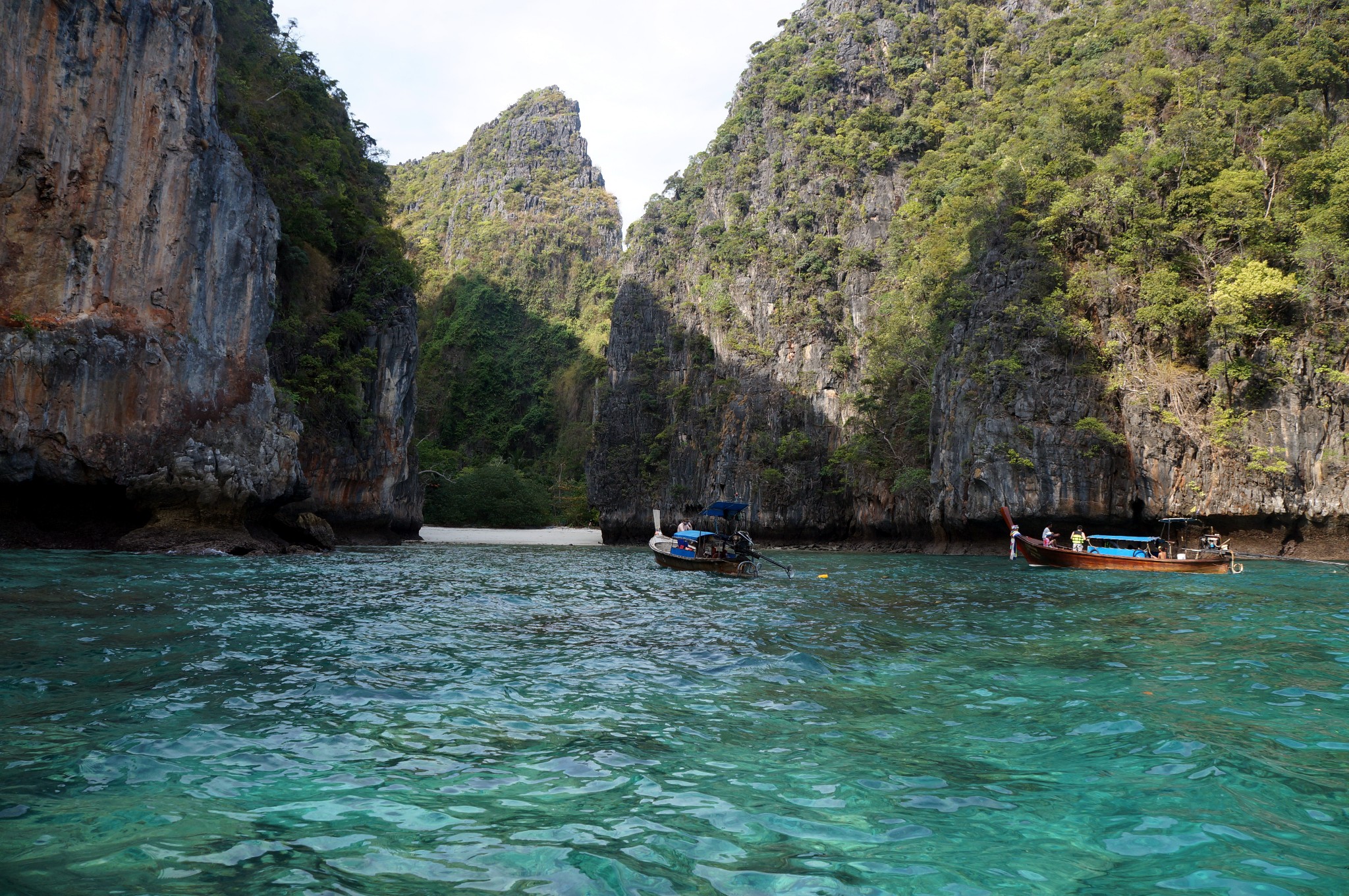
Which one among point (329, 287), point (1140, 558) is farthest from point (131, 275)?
point (1140, 558)

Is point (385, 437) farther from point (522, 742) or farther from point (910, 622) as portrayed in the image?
point (522, 742)

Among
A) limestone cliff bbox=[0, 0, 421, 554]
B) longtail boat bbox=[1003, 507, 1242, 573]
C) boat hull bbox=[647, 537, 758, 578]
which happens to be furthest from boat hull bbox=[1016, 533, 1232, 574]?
limestone cliff bbox=[0, 0, 421, 554]

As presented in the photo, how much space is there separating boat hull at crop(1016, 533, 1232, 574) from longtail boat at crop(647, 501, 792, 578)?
28.1ft

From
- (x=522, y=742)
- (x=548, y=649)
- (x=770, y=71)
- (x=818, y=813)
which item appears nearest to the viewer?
(x=818, y=813)

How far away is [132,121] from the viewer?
862 inches

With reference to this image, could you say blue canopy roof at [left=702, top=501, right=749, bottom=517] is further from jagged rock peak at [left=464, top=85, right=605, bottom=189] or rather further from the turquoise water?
jagged rock peak at [left=464, top=85, right=605, bottom=189]

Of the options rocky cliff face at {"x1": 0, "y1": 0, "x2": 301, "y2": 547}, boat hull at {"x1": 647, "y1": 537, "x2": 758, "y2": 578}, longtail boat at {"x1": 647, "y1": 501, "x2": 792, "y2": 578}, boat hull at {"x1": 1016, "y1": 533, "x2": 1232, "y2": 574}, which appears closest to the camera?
rocky cliff face at {"x1": 0, "y1": 0, "x2": 301, "y2": 547}

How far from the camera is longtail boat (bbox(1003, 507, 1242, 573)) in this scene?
22.4 m

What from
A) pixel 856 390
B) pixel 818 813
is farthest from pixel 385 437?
pixel 818 813

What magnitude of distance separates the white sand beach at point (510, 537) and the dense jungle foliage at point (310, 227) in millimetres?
16101

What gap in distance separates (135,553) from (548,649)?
17796 mm

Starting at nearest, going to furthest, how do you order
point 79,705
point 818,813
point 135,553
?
point 818,813 → point 79,705 → point 135,553

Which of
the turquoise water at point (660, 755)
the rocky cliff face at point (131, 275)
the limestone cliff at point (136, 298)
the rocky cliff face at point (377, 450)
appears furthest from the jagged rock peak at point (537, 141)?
the turquoise water at point (660, 755)

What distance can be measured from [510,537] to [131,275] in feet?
115
